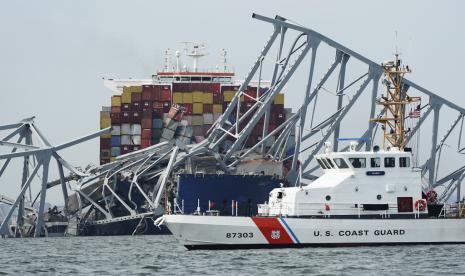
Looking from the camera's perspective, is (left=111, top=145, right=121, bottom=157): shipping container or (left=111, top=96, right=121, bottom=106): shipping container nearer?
(left=111, top=145, right=121, bottom=157): shipping container

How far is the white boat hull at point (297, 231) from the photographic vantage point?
4931 centimetres

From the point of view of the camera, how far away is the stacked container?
9875 cm

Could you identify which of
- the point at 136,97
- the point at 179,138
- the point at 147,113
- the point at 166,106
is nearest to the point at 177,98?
the point at 166,106

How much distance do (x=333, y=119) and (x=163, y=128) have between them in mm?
18962

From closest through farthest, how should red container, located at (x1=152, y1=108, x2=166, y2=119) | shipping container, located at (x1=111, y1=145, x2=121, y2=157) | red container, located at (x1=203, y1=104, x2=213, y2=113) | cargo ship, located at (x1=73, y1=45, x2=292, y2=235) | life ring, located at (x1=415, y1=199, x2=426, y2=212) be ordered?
life ring, located at (x1=415, y1=199, x2=426, y2=212), cargo ship, located at (x1=73, y1=45, x2=292, y2=235), red container, located at (x1=152, y1=108, x2=166, y2=119), shipping container, located at (x1=111, y1=145, x2=121, y2=157), red container, located at (x1=203, y1=104, x2=213, y2=113)

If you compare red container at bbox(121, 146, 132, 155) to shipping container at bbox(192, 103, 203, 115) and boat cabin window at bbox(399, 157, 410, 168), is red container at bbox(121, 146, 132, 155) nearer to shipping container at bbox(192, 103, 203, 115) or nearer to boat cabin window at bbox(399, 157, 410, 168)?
shipping container at bbox(192, 103, 203, 115)

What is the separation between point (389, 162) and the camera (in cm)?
5053

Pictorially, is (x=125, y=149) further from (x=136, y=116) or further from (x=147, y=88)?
(x=147, y=88)

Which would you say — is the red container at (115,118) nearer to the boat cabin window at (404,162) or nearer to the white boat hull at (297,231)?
the white boat hull at (297,231)

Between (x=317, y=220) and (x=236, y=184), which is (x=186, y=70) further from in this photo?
(x=317, y=220)

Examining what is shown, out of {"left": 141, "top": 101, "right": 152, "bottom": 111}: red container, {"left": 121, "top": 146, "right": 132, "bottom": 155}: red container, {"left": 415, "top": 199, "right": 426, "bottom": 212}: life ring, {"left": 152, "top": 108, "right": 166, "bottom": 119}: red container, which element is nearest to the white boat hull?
{"left": 415, "top": 199, "right": 426, "bottom": 212}: life ring

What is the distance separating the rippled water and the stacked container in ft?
146

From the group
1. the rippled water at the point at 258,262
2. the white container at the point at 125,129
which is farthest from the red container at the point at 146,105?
the rippled water at the point at 258,262

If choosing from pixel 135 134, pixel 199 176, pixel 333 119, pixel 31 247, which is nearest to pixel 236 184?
pixel 199 176
